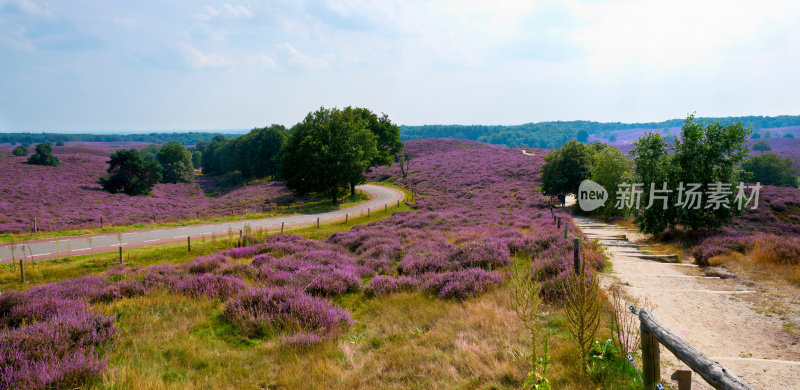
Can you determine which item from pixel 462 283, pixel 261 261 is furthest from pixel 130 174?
pixel 462 283

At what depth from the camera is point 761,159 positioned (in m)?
74.5

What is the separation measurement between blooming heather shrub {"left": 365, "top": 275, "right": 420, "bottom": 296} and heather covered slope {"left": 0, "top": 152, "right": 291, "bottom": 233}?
31.5m

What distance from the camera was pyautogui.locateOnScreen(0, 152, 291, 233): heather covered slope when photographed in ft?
104

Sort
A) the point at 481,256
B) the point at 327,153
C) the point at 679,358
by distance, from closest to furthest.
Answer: the point at 679,358 < the point at 481,256 < the point at 327,153

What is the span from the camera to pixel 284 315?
7.82 metres

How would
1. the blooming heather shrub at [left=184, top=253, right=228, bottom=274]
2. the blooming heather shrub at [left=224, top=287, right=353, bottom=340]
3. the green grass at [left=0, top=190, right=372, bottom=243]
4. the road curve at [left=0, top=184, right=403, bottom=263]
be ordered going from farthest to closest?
the green grass at [left=0, top=190, right=372, bottom=243], the road curve at [left=0, top=184, right=403, bottom=263], the blooming heather shrub at [left=184, top=253, right=228, bottom=274], the blooming heather shrub at [left=224, top=287, right=353, bottom=340]

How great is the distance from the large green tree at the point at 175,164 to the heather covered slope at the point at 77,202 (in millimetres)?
15709

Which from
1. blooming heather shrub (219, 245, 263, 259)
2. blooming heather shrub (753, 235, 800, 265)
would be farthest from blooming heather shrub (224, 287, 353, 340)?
blooming heather shrub (753, 235, 800, 265)

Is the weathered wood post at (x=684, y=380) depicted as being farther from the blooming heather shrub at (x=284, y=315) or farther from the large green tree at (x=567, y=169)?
the large green tree at (x=567, y=169)

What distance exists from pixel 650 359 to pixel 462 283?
5.37 meters

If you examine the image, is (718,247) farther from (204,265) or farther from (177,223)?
(177,223)

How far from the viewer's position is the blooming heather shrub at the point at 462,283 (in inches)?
380

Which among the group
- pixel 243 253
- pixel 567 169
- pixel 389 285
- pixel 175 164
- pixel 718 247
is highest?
pixel 175 164

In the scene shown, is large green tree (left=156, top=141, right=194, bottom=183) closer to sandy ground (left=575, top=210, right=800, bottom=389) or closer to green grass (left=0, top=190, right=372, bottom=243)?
green grass (left=0, top=190, right=372, bottom=243)
